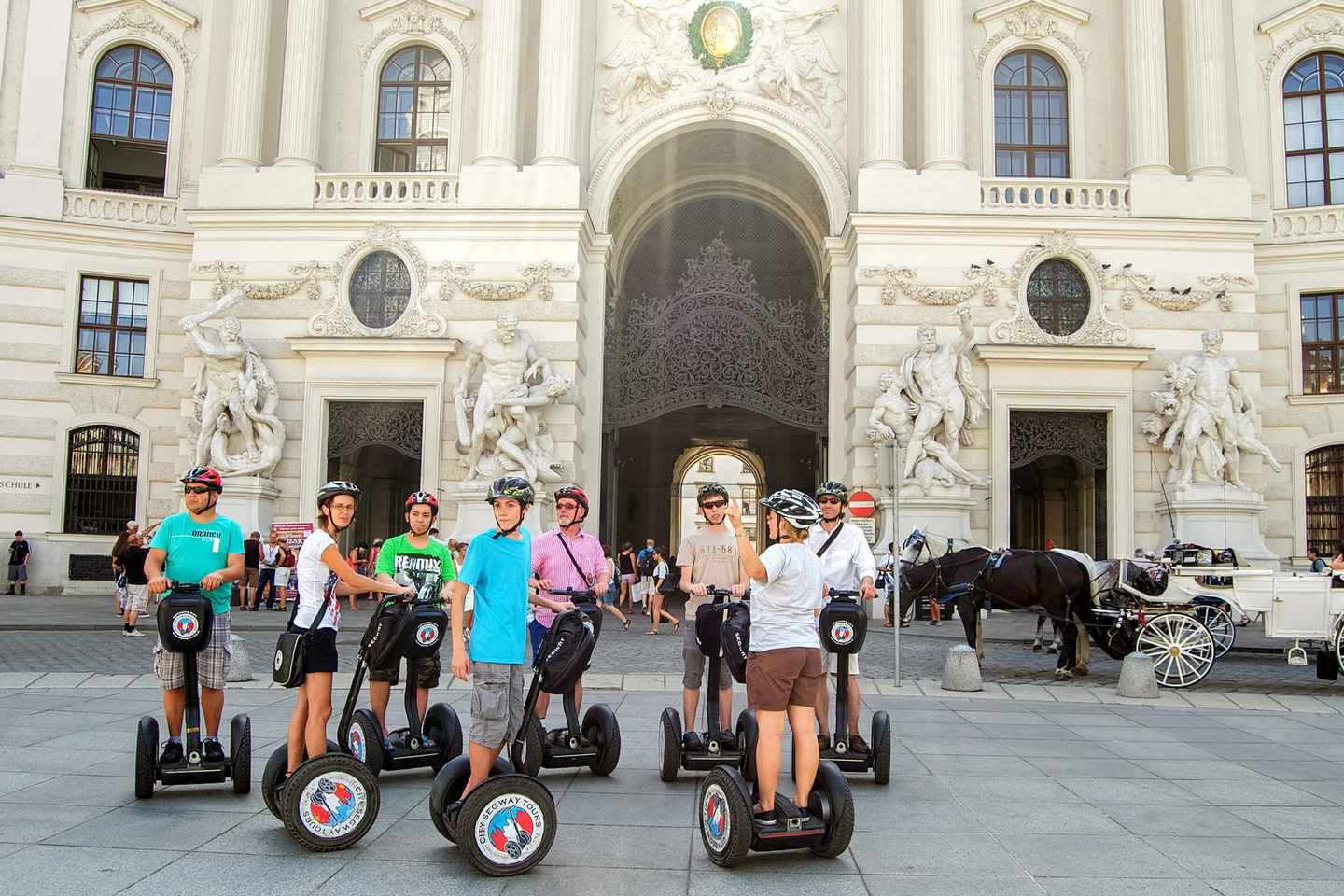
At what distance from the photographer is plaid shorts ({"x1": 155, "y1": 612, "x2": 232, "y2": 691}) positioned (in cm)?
711

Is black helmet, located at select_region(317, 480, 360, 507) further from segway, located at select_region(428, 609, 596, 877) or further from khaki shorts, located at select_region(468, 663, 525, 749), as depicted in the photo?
segway, located at select_region(428, 609, 596, 877)

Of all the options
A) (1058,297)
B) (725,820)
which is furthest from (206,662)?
(1058,297)

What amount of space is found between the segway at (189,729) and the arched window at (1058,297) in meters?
20.5

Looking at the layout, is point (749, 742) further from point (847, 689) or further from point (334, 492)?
point (334, 492)

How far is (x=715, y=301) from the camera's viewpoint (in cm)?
2697

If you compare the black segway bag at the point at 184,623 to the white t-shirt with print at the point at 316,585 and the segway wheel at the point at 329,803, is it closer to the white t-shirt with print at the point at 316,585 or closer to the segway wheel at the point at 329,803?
the white t-shirt with print at the point at 316,585

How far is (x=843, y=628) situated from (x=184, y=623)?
4.24 m

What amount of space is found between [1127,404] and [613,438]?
1175cm

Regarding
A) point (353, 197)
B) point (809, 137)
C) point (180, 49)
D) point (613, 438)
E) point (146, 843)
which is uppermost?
point (180, 49)

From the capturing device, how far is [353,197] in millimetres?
25078

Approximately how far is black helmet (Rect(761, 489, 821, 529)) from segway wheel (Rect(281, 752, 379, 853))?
2661 millimetres

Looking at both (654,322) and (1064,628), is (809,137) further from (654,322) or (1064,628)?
(1064,628)

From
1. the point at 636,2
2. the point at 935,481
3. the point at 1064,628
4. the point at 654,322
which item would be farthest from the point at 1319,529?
the point at 636,2

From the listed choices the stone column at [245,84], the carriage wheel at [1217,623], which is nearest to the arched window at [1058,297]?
the carriage wheel at [1217,623]
